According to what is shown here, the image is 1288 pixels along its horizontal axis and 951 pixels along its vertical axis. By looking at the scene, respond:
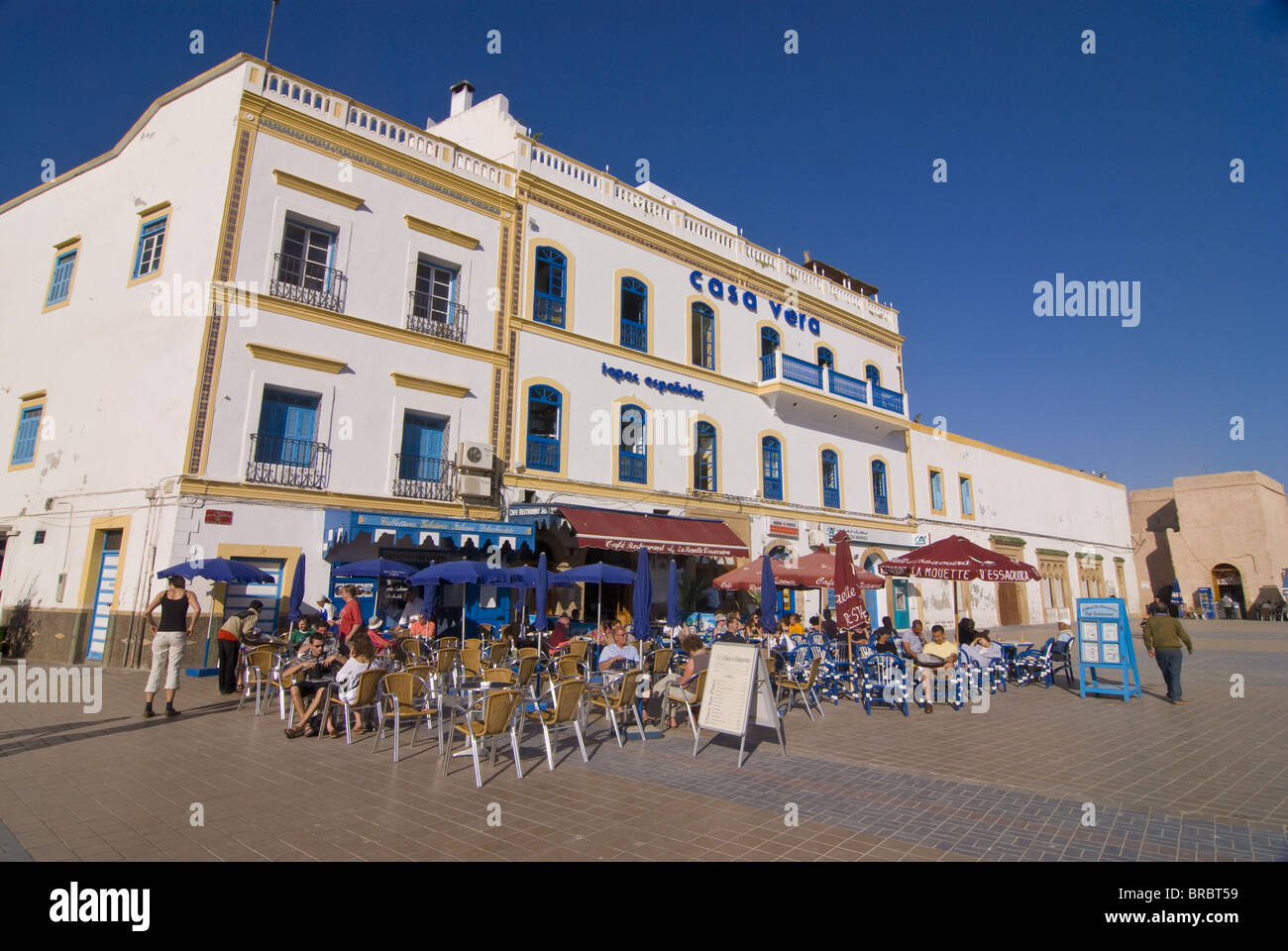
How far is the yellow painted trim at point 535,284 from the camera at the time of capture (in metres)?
17.7

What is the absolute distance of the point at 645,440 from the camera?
19344 mm

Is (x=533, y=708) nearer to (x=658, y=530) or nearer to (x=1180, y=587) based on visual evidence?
(x=658, y=530)

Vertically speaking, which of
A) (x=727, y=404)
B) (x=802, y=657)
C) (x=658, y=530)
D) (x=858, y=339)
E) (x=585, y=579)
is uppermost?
(x=858, y=339)

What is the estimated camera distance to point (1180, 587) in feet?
143

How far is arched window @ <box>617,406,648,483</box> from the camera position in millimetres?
18797

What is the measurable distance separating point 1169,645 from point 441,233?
1642cm

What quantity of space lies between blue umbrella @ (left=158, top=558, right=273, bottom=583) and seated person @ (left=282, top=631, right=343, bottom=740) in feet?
12.8

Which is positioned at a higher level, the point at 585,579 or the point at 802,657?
the point at 585,579

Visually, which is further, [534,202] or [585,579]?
[534,202]

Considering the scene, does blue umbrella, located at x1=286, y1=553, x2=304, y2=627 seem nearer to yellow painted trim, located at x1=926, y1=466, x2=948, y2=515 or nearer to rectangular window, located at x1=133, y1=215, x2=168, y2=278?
rectangular window, located at x1=133, y1=215, x2=168, y2=278

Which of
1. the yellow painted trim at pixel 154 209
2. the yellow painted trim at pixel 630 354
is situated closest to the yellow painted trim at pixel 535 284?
the yellow painted trim at pixel 630 354
